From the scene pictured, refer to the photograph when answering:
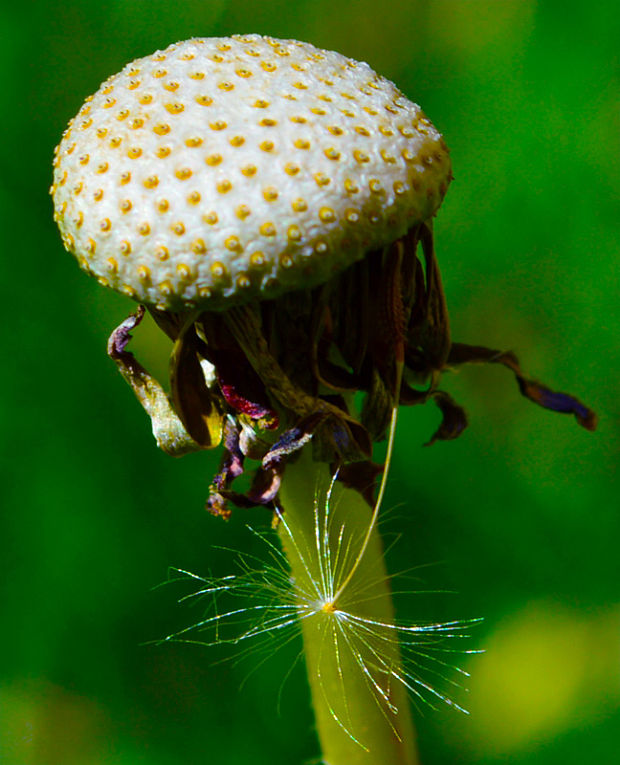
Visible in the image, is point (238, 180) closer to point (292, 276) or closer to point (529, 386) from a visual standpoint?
point (292, 276)

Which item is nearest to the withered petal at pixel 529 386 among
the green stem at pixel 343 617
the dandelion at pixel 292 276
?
the dandelion at pixel 292 276

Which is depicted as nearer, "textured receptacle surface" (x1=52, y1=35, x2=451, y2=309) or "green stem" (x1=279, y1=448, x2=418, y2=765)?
"textured receptacle surface" (x1=52, y1=35, x2=451, y2=309)

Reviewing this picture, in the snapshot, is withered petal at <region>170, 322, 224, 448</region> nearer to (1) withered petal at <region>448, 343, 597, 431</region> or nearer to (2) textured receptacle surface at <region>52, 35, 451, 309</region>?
(2) textured receptacle surface at <region>52, 35, 451, 309</region>

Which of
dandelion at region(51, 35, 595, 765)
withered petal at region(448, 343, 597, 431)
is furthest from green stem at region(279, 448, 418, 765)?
withered petal at region(448, 343, 597, 431)

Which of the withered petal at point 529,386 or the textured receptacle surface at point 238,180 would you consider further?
the withered petal at point 529,386

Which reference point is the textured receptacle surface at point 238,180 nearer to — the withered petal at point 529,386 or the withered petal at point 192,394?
the withered petal at point 192,394

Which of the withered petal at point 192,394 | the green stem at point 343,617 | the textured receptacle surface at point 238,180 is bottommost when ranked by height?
the green stem at point 343,617

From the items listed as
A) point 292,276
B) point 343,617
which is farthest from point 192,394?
point 343,617
